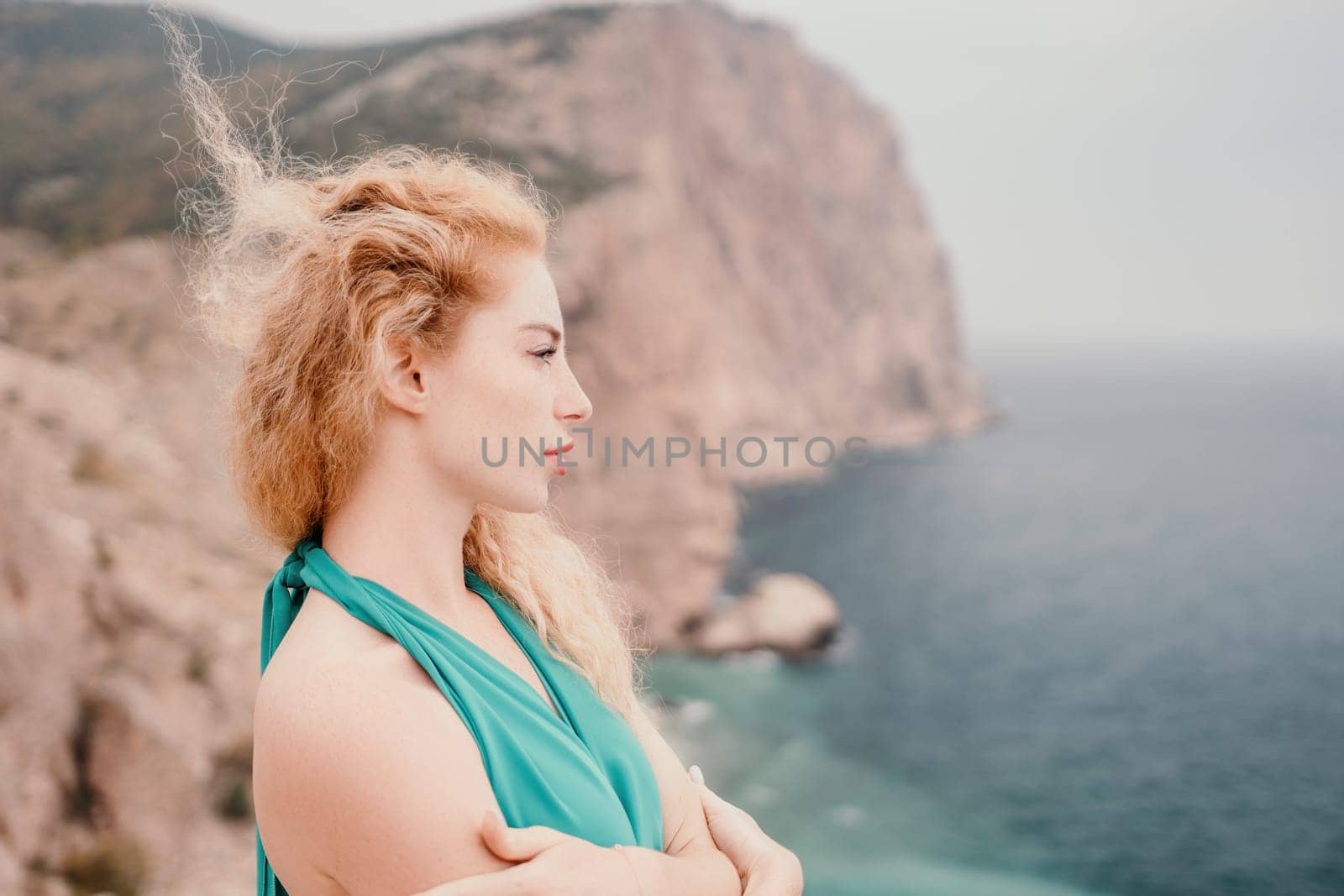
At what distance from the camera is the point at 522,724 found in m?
1.46

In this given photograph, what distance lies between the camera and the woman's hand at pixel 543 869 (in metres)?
1.22

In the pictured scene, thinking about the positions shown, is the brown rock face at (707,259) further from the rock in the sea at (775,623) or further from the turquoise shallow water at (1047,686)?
the turquoise shallow water at (1047,686)

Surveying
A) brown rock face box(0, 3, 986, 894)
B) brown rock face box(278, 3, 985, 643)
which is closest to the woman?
brown rock face box(0, 3, 986, 894)

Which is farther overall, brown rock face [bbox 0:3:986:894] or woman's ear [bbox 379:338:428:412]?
brown rock face [bbox 0:3:986:894]

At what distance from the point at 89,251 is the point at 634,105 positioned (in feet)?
58.6

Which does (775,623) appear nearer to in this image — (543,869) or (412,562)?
(412,562)

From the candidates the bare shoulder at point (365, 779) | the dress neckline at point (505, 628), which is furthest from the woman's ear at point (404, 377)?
the bare shoulder at point (365, 779)

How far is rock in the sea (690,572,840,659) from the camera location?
2145 centimetres

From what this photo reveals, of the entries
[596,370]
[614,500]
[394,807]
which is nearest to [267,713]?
[394,807]

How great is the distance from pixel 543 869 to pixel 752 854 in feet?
1.71

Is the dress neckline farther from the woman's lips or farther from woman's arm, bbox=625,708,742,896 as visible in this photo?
the woman's lips

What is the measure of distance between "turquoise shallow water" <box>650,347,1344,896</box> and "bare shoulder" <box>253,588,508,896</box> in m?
15.0

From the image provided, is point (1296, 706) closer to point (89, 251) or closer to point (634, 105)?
point (634, 105)

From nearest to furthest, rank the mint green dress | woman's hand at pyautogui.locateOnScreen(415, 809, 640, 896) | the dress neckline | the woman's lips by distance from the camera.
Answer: woman's hand at pyautogui.locateOnScreen(415, 809, 640, 896), the mint green dress, the dress neckline, the woman's lips
